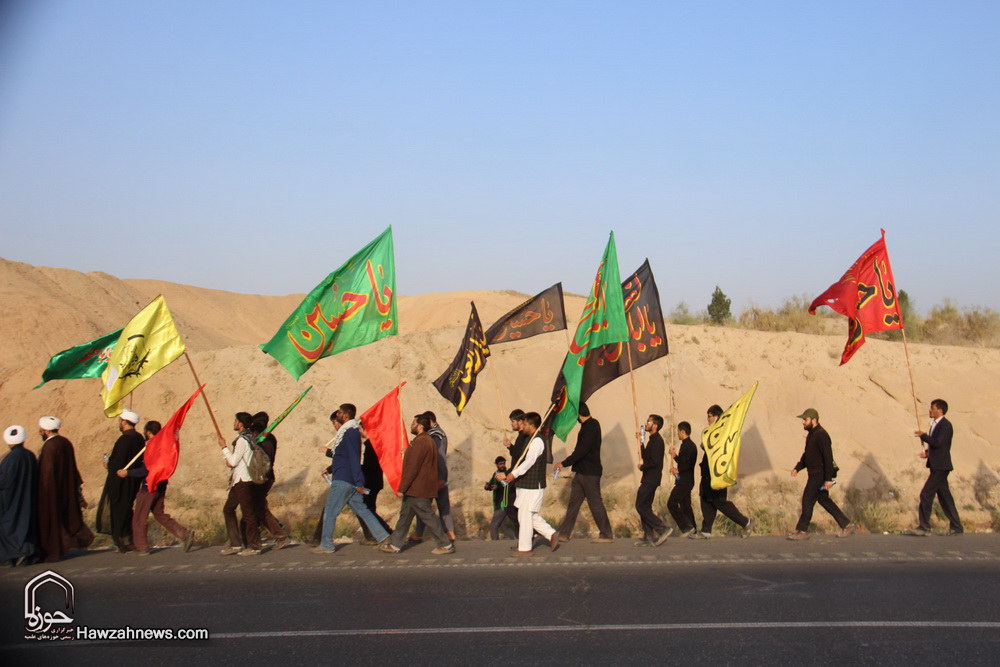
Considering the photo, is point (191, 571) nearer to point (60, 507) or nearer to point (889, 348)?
point (60, 507)

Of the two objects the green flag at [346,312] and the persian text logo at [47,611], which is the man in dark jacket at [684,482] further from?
the persian text logo at [47,611]

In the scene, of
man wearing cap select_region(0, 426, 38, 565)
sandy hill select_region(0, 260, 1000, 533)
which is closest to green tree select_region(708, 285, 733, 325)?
sandy hill select_region(0, 260, 1000, 533)

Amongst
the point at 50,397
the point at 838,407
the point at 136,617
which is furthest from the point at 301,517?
the point at 838,407

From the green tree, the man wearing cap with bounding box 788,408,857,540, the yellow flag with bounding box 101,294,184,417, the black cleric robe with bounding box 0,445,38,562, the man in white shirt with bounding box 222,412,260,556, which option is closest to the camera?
the black cleric robe with bounding box 0,445,38,562

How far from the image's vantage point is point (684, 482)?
11766 mm

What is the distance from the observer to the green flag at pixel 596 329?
11.5 m

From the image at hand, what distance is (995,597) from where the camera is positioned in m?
8.14

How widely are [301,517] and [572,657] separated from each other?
9315 millimetres

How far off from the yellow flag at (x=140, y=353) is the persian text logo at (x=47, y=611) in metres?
2.26

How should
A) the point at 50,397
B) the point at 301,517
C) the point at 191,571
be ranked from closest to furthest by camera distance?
1. the point at 191,571
2. the point at 301,517
3. the point at 50,397

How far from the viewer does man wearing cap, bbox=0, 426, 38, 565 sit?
34.2 ft

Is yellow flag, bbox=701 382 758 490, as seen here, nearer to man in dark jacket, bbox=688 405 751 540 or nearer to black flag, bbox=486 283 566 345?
man in dark jacket, bbox=688 405 751 540

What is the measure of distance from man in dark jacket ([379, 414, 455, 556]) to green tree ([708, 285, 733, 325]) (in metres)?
20.3

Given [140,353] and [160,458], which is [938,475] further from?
[140,353]
